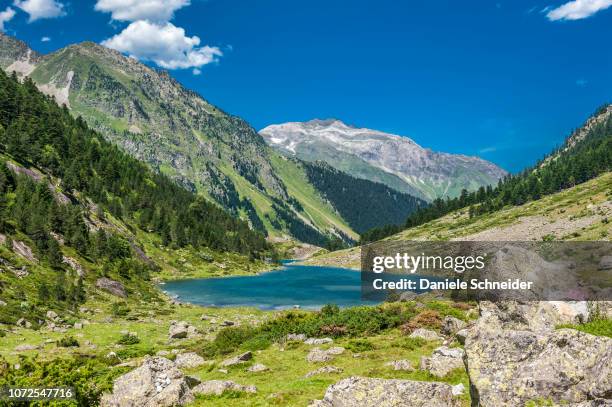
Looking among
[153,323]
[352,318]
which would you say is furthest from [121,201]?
[352,318]

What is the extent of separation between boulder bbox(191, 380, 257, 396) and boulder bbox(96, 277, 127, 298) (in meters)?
59.5

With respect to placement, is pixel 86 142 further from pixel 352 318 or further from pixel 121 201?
pixel 352 318

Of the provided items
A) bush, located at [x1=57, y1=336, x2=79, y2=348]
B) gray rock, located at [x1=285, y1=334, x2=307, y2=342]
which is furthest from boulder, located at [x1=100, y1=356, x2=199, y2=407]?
bush, located at [x1=57, y1=336, x2=79, y2=348]

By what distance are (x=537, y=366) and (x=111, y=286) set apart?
77.1 metres

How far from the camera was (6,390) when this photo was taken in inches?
541

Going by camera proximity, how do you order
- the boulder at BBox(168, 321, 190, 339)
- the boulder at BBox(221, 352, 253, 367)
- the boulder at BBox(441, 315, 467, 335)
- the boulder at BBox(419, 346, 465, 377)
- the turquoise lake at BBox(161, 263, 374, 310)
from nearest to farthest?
the boulder at BBox(419, 346, 465, 377), the boulder at BBox(221, 352, 253, 367), the boulder at BBox(441, 315, 467, 335), the boulder at BBox(168, 321, 190, 339), the turquoise lake at BBox(161, 263, 374, 310)

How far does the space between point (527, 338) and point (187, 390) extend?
47.2 feet

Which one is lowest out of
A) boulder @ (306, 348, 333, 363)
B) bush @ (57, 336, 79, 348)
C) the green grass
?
bush @ (57, 336, 79, 348)

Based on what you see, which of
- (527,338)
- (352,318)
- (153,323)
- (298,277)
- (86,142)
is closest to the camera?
Result: (527,338)

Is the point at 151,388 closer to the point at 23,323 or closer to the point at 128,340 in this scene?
the point at 128,340

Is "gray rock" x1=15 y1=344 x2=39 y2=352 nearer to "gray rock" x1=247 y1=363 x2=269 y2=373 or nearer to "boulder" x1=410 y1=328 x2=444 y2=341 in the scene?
"gray rock" x1=247 y1=363 x2=269 y2=373

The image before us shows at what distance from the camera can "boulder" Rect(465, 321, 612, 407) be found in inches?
427

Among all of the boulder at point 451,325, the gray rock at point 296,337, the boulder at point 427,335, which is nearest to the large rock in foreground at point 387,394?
A: the boulder at point 427,335

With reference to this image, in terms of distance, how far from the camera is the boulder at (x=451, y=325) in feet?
117
